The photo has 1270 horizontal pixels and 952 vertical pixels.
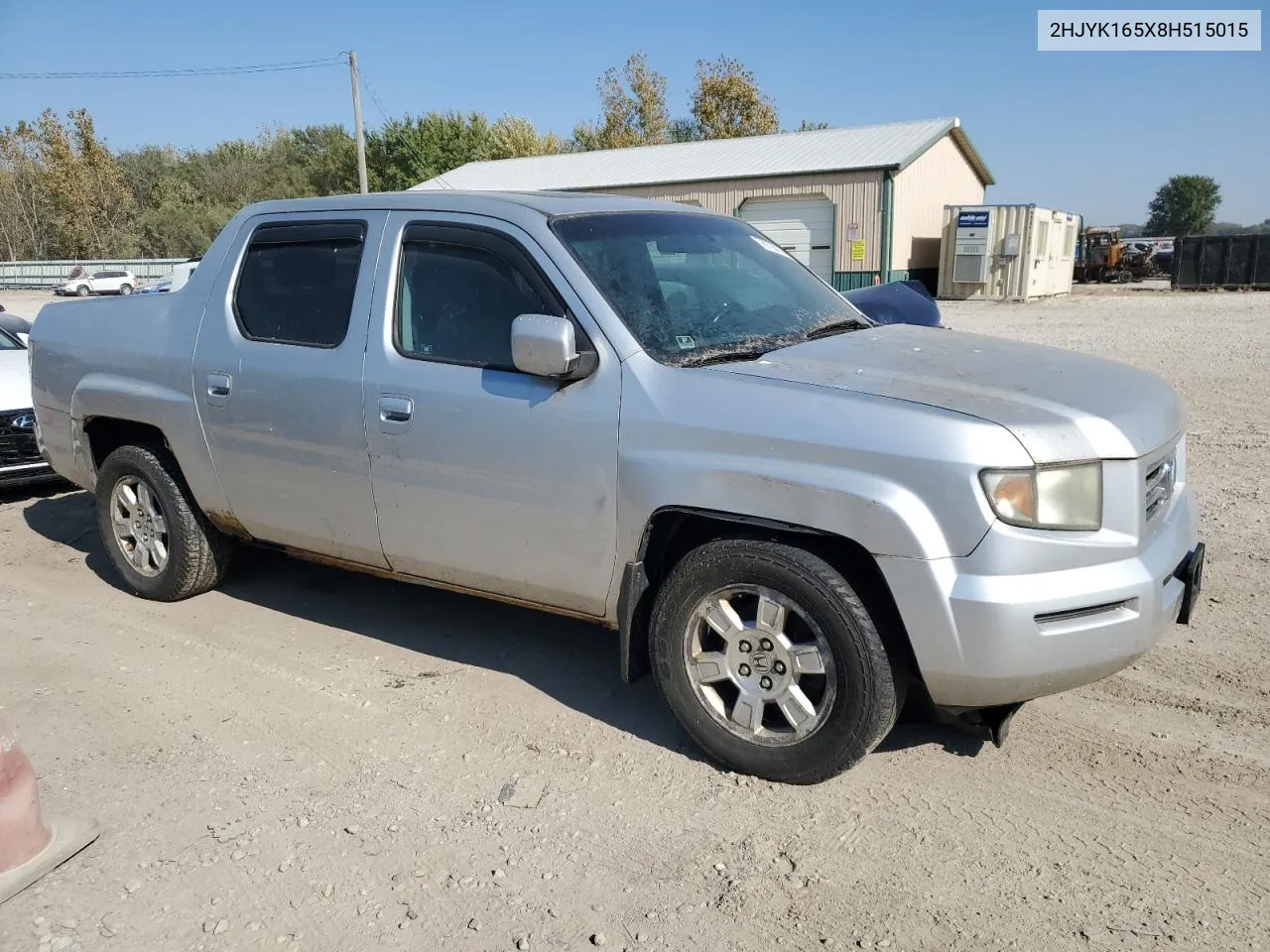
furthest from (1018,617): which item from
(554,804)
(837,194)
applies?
(837,194)

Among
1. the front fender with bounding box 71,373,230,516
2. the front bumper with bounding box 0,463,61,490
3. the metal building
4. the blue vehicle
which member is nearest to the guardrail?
the metal building

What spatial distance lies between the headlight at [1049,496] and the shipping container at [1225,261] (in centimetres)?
3555

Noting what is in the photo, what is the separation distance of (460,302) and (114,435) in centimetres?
259

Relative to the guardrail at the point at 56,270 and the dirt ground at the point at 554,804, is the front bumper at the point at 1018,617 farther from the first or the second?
the guardrail at the point at 56,270

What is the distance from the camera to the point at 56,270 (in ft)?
159

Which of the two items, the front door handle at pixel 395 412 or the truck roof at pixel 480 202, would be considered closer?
the front door handle at pixel 395 412

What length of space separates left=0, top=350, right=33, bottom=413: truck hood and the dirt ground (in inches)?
116

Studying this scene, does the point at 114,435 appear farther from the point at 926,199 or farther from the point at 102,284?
the point at 102,284

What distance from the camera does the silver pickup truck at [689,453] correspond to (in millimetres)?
3090

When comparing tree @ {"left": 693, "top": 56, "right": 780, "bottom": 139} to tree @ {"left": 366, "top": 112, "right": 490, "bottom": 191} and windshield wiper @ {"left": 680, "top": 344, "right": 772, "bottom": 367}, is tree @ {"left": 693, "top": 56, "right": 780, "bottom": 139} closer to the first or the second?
tree @ {"left": 366, "top": 112, "right": 490, "bottom": 191}

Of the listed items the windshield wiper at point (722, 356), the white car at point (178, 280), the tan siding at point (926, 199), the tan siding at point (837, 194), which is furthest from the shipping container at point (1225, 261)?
the windshield wiper at point (722, 356)

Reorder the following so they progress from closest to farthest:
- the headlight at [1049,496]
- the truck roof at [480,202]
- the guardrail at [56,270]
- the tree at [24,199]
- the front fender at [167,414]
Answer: the headlight at [1049,496]
the truck roof at [480,202]
the front fender at [167,414]
the guardrail at [56,270]
the tree at [24,199]

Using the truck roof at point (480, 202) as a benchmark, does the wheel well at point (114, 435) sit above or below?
below

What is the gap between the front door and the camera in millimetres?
3703
